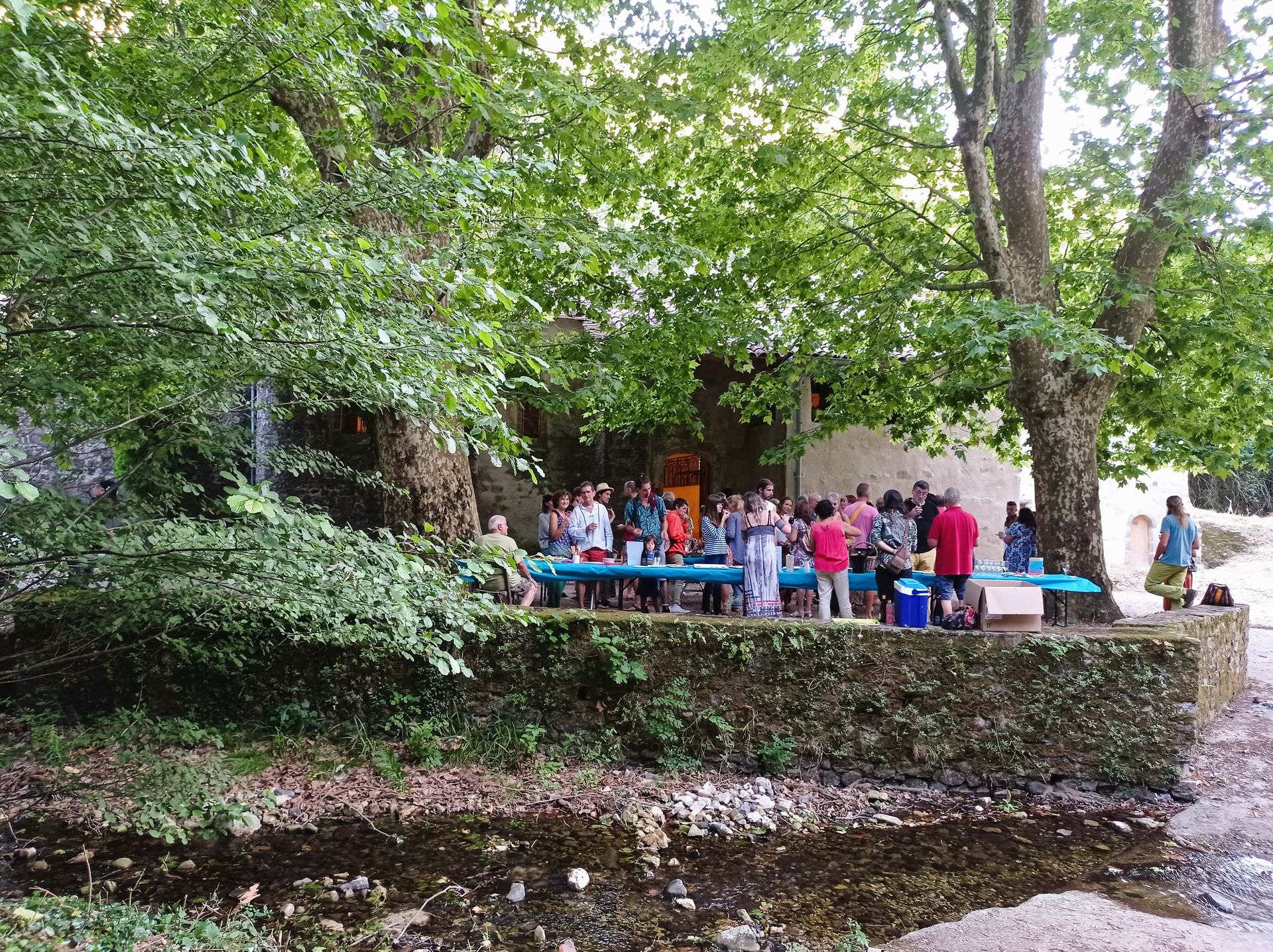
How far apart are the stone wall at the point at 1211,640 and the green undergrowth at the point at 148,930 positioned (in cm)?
635

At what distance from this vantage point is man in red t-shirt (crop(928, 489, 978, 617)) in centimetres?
805

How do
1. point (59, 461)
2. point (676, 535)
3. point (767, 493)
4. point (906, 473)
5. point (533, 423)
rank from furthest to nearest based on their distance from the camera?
point (533, 423) → point (906, 473) → point (676, 535) → point (767, 493) → point (59, 461)

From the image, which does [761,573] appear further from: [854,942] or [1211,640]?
[854,942]

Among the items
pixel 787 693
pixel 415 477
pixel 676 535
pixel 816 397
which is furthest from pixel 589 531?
pixel 816 397

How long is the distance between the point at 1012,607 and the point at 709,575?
9.91 feet

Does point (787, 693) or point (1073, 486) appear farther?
point (1073, 486)

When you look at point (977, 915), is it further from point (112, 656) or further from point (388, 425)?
point (112, 656)

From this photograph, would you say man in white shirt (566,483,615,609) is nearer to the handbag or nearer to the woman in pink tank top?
the woman in pink tank top

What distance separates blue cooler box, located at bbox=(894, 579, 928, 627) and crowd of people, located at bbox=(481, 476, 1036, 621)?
0.40ft

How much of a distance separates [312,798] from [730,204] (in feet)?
24.8

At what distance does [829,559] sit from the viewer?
8.52 m

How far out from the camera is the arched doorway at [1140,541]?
75.7ft

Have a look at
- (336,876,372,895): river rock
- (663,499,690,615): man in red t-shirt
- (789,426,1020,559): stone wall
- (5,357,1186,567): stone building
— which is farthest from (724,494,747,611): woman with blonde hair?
(336,876,372,895): river rock

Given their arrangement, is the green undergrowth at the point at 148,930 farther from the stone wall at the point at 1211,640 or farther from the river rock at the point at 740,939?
the stone wall at the point at 1211,640
